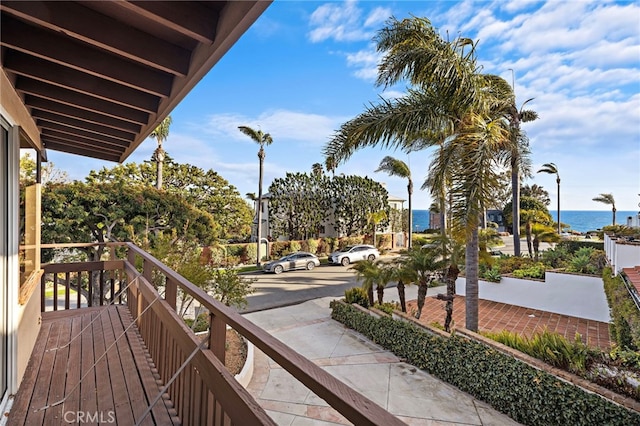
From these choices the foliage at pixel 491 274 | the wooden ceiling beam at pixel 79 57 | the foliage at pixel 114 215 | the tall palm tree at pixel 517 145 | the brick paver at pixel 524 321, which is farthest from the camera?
the foliage at pixel 114 215

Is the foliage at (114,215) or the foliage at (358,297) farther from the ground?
the foliage at (114,215)

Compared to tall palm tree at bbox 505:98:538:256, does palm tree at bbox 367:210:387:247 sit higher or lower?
lower

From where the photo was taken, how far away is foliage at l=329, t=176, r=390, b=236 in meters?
25.5

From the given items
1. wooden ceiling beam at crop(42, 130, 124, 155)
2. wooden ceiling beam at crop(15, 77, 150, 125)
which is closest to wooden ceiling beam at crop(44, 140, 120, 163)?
wooden ceiling beam at crop(42, 130, 124, 155)

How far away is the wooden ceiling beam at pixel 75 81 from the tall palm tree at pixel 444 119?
506 cm

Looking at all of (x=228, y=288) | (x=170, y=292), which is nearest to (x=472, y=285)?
(x=228, y=288)

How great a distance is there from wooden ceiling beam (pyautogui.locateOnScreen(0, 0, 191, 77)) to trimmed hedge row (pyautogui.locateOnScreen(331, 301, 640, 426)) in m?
5.20

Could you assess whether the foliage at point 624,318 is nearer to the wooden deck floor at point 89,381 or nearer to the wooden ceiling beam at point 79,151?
the wooden deck floor at point 89,381

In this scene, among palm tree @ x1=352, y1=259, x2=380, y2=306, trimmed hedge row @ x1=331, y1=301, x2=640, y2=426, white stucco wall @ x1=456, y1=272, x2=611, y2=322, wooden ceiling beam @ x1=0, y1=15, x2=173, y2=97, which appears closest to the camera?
wooden ceiling beam @ x1=0, y1=15, x2=173, y2=97

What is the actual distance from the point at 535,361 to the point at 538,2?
680 centimetres

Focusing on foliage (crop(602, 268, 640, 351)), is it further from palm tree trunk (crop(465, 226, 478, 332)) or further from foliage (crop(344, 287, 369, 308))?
foliage (crop(344, 287, 369, 308))

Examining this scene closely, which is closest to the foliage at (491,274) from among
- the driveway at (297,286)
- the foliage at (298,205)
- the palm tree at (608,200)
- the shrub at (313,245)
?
the driveway at (297,286)

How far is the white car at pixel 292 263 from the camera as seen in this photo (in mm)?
A: 16234

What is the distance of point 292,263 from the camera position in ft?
55.4
